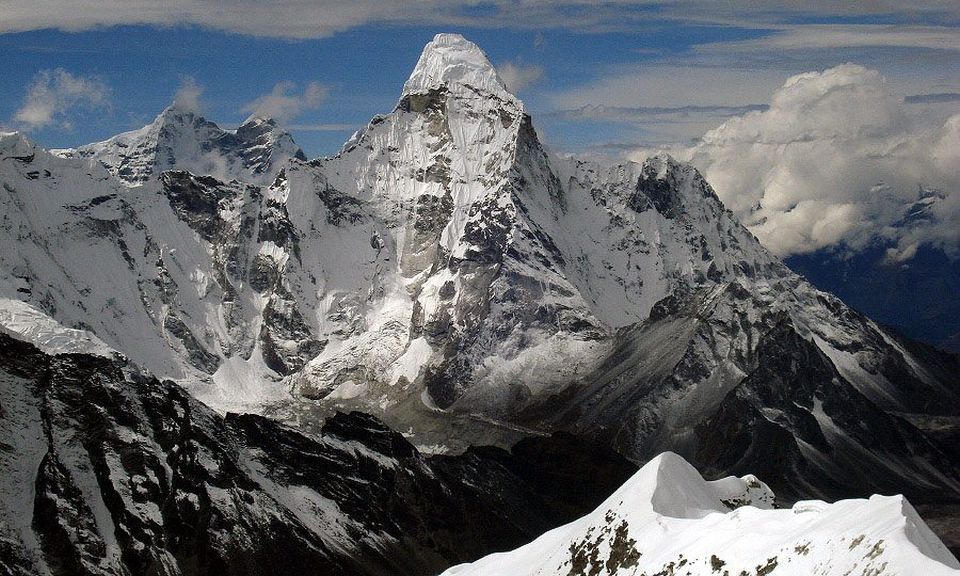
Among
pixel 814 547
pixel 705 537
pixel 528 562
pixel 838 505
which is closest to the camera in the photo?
pixel 814 547

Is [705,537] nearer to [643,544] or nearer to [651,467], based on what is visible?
[643,544]

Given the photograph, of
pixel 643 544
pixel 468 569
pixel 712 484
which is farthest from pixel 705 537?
pixel 468 569

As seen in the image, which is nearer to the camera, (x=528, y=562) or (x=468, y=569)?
(x=528, y=562)

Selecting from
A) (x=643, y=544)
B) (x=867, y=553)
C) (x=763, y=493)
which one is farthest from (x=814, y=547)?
(x=763, y=493)

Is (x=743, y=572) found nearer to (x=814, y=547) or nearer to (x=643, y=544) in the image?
(x=814, y=547)

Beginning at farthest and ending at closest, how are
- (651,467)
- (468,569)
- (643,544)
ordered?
(468,569)
(651,467)
(643,544)

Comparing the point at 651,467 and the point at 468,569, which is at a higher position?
the point at 651,467
